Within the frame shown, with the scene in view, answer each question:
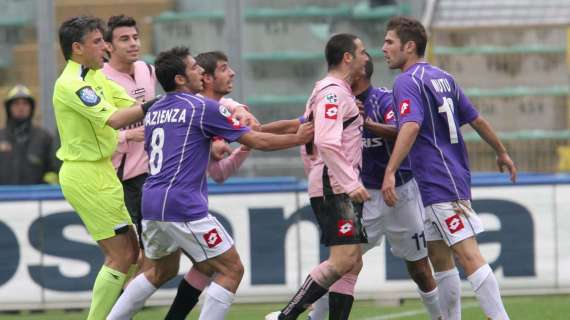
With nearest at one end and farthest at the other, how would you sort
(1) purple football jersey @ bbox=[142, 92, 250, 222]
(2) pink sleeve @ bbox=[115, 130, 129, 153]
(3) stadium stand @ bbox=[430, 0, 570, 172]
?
(1) purple football jersey @ bbox=[142, 92, 250, 222]
(2) pink sleeve @ bbox=[115, 130, 129, 153]
(3) stadium stand @ bbox=[430, 0, 570, 172]

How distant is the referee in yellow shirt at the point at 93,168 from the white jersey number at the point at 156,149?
22.7 inches

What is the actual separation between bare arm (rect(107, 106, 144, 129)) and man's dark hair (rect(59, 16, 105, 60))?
63 centimetres

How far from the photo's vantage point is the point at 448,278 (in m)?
9.09

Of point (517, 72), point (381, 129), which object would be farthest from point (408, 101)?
point (517, 72)

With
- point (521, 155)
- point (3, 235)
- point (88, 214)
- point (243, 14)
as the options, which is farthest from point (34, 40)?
point (88, 214)

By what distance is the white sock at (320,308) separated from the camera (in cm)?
936

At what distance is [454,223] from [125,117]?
7.05ft

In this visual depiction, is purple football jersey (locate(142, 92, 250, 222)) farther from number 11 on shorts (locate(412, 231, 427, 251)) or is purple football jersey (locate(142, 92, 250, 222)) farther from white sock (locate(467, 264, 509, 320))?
white sock (locate(467, 264, 509, 320))

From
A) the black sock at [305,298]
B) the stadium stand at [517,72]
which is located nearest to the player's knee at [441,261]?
the black sock at [305,298]

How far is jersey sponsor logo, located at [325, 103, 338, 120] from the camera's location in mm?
8648

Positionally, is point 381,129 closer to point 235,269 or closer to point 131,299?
point 235,269

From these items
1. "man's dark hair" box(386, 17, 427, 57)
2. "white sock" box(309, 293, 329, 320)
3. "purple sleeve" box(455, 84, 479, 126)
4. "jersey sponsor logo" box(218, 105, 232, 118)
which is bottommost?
"white sock" box(309, 293, 329, 320)

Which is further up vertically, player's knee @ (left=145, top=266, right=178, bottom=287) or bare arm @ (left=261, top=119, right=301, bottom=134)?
bare arm @ (left=261, top=119, right=301, bottom=134)

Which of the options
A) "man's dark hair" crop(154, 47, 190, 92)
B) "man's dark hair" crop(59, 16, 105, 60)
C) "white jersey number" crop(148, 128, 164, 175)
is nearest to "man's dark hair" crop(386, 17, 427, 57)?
"man's dark hair" crop(154, 47, 190, 92)
